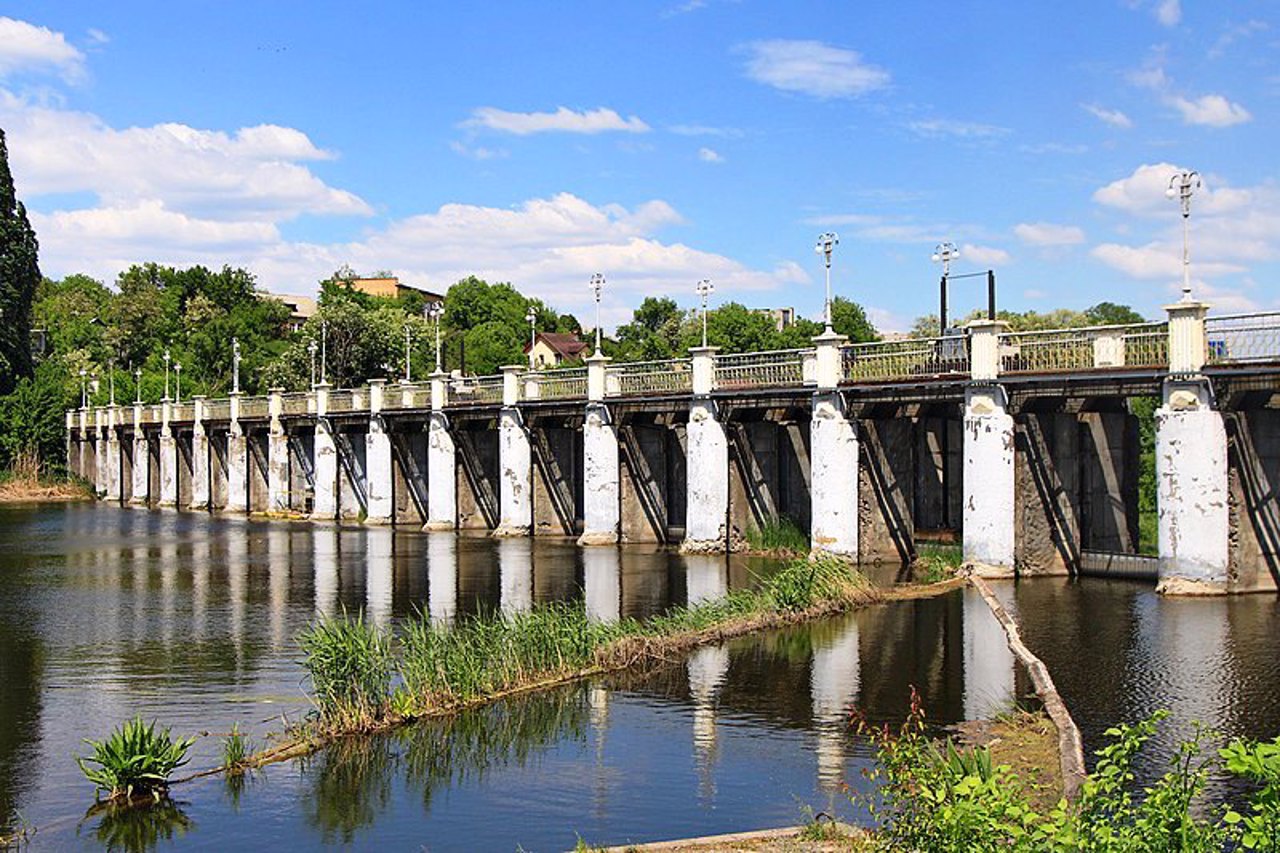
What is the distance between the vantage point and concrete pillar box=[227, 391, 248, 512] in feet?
224

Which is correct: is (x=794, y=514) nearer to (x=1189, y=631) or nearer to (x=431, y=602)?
(x=431, y=602)

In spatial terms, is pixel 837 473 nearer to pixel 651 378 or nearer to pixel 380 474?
pixel 651 378

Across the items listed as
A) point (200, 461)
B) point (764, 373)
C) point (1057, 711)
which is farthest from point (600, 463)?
point (200, 461)

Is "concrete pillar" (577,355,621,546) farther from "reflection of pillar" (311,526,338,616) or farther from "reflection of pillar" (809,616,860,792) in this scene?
"reflection of pillar" (809,616,860,792)

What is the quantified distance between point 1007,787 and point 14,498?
8689 cm

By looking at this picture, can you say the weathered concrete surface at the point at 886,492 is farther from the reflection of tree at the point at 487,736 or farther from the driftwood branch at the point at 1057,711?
the reflection of tree at the point at 487,736

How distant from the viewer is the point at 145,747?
45.0ft

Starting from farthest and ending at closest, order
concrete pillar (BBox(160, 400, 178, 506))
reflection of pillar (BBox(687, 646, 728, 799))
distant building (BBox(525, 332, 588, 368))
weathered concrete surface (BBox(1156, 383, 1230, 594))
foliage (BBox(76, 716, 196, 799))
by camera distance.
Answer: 1. distant building (BBox(525, 332, 588, 368))
2. concrete pillar (BBox(160, 400, 178, 506))
3. weathered concrete surface (BBox(1156, 383, 1230, 594))
4. reflection of pillar (BBox(687, 646, 728, 799))
5. foliage (BBox(76, 716, 196, 799))

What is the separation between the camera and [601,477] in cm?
4241

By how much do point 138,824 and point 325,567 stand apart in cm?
2525

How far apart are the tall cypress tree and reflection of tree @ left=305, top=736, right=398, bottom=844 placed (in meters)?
74.3

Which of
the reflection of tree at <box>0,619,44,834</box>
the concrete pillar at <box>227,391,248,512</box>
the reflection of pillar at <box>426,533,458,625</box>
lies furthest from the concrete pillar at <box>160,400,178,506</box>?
the reflection of tree at <box>0,619,44,834</box>

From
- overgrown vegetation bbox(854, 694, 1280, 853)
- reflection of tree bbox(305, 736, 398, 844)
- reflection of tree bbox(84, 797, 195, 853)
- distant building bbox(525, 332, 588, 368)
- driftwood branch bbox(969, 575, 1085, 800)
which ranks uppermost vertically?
distant building bbox(525, 332, 588, 368)

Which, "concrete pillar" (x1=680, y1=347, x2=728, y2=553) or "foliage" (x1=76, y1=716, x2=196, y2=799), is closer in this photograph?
"foliage" (x1=76, y1=716, x2=196, y2=799)
